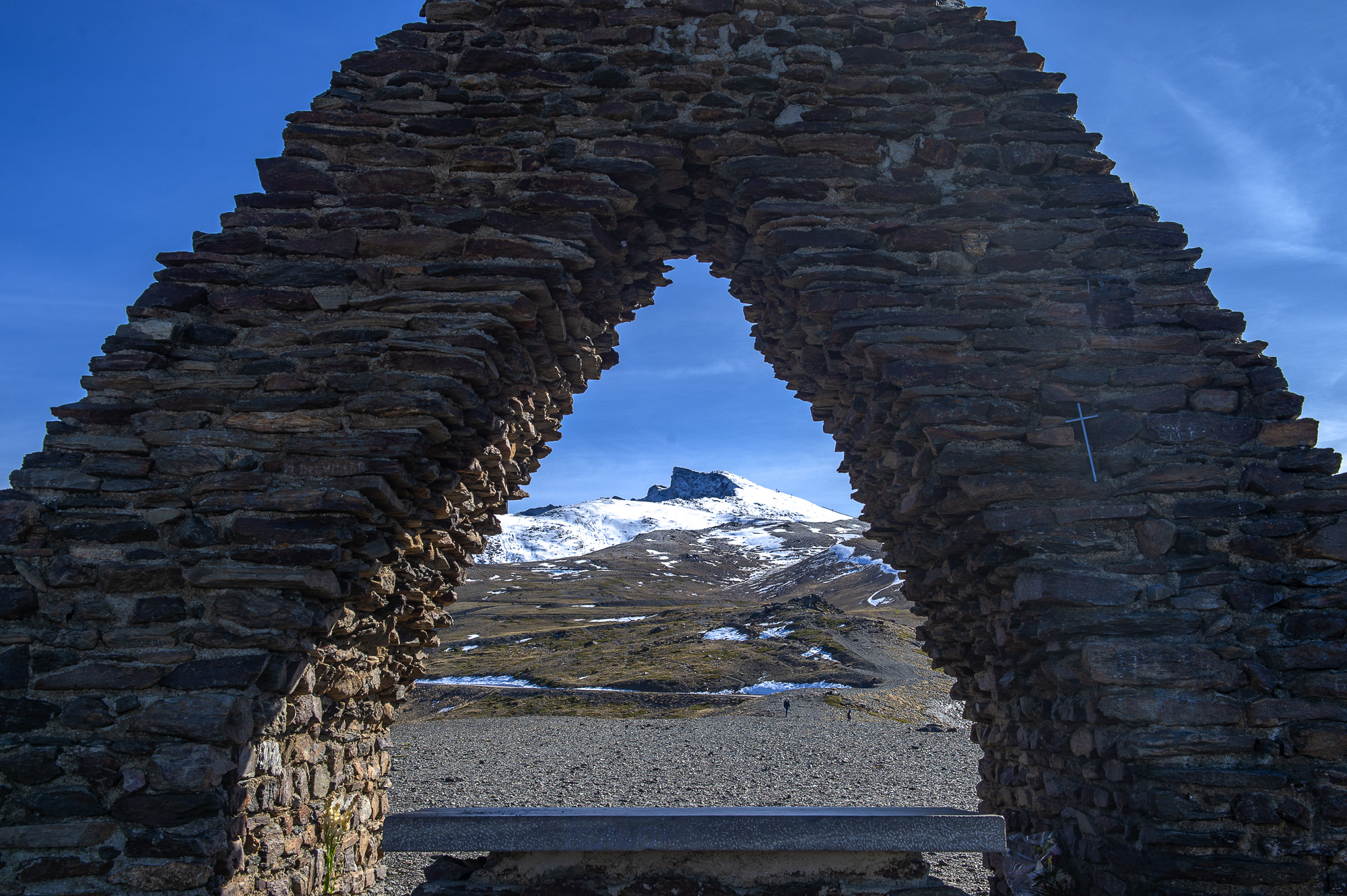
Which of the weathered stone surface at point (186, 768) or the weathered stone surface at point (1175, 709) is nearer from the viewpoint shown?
the weathered stone surface at point (186, 768)

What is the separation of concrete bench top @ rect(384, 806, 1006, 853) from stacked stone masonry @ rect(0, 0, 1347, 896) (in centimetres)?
100

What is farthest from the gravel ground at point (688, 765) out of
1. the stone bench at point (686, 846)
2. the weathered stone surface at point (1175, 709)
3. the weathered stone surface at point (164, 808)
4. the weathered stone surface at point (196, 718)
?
the weathered stone surface at point (1175, 709)

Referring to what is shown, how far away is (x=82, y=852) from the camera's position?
3.57 m

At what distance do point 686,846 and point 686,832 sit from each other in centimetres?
6

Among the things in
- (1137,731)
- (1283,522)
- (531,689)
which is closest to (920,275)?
(1283,522)

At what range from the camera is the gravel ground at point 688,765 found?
448 inches

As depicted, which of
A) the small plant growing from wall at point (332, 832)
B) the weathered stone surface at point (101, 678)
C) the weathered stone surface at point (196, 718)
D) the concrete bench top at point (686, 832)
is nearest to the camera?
the concrete bench top at point (686, 832)

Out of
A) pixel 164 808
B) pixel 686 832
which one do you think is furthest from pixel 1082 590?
pixel 164 808

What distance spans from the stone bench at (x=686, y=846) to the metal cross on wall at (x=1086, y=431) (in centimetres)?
194

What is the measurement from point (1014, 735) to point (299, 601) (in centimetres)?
465

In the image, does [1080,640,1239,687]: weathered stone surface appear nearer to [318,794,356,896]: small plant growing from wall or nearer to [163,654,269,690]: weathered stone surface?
[163,654,269,690]: weathered stone surface

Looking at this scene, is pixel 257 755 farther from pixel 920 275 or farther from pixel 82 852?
pixel 920 275

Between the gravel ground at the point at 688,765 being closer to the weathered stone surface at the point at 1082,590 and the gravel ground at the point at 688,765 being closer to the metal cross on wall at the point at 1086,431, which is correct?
the weathered stone surface at the point at 1082,590

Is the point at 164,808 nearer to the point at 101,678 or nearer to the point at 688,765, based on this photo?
the point at 101,678
